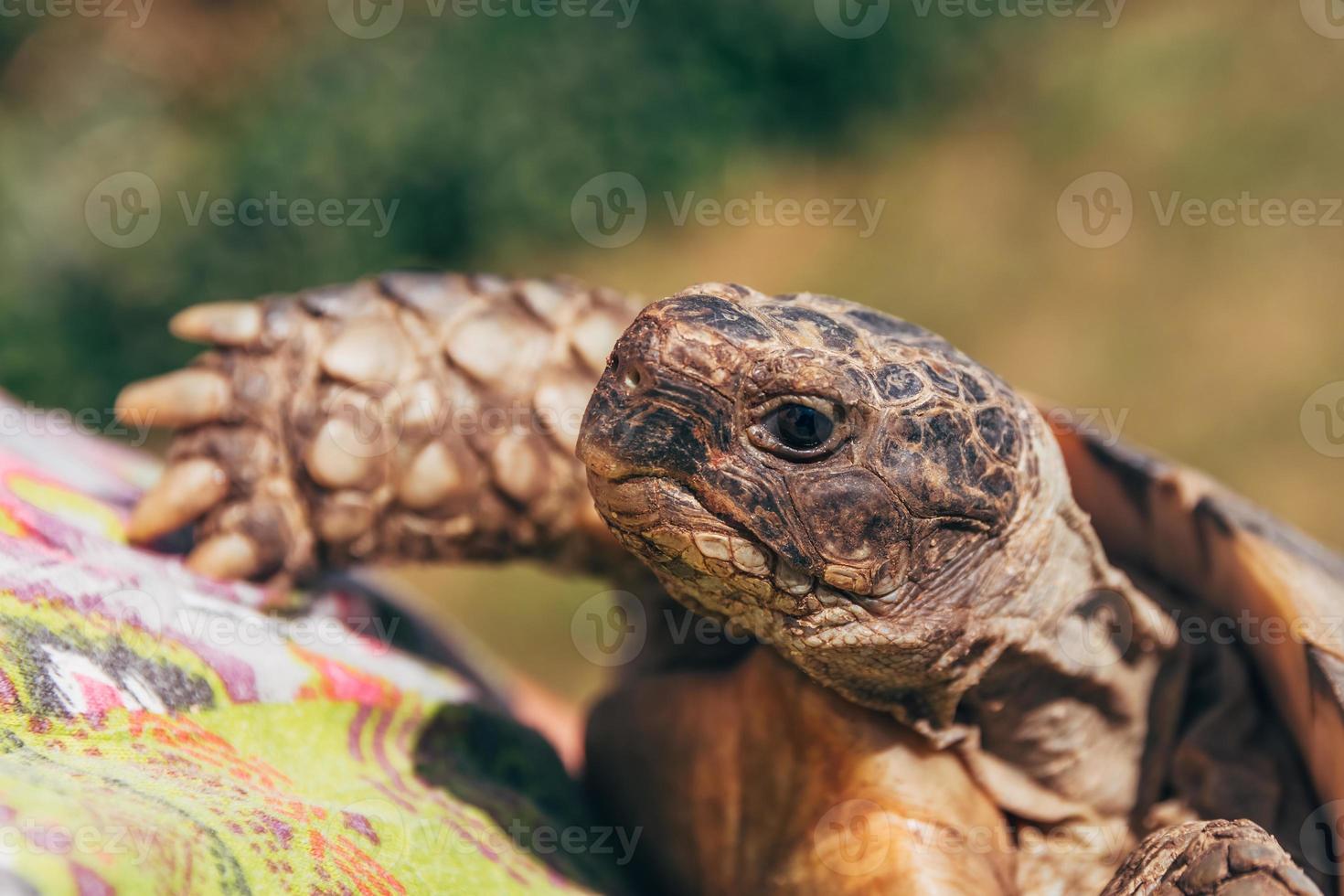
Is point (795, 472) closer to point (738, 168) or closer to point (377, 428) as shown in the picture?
point (377, 428)

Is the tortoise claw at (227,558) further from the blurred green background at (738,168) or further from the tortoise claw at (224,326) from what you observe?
the blurred green background at (738,168)

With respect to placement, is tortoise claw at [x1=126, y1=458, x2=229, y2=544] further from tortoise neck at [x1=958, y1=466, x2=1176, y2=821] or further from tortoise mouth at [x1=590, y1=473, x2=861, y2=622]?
tortoise neck at [x1=958, y1=466, x2=1176, y2=821]

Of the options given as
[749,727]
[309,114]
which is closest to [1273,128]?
[309,114]

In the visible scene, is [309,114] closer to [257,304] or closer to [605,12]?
[605,12]

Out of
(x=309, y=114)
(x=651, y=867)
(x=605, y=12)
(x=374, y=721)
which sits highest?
(x=605, y=12)

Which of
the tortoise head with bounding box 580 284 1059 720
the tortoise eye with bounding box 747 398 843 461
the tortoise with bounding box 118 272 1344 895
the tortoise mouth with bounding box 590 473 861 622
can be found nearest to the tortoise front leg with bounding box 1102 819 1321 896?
the tortoise with bounding box 118 272 1344 895
